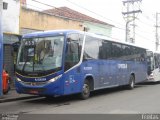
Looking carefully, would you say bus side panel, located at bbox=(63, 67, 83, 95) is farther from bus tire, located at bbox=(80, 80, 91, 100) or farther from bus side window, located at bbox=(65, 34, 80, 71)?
bus tire, located at bbox=(80, 80, 91, 100)

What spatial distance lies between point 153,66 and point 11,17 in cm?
1238

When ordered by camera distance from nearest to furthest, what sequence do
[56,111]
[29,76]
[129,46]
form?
[56,111] → [29,76] → [129,46]

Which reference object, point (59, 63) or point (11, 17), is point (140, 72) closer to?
point (11, 17)

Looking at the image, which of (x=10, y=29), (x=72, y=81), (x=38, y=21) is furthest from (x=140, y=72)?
(x=72, y=81)

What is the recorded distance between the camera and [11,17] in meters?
20.9

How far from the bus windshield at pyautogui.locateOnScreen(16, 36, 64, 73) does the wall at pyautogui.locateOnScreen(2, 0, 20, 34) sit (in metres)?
5.92

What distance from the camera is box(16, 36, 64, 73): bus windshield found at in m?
14.1

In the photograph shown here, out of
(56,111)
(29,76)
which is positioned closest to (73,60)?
(29,76)

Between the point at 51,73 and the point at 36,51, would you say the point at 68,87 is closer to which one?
the point at 51,73

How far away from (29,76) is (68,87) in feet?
5.39

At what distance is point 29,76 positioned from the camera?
47.0ft

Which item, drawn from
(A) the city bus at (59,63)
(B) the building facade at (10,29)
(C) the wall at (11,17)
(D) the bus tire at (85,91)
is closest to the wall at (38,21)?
(C) the wall at (11,17)

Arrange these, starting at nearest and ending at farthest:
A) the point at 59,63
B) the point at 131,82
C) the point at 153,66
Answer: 1. the point at 59,63
2. the point at 131,82
3. the point at 153,66

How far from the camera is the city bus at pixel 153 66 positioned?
27212 mm
